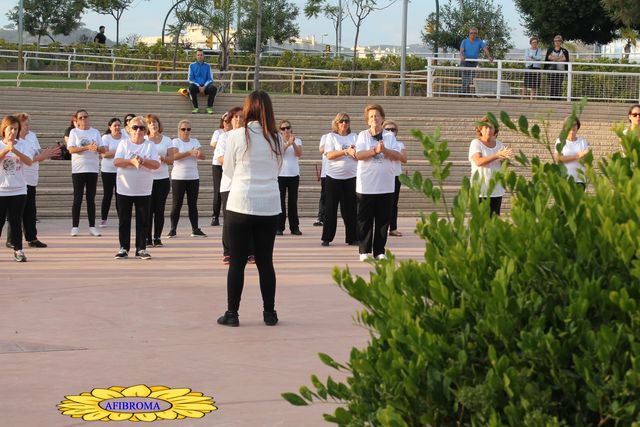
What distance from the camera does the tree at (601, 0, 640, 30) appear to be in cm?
3394

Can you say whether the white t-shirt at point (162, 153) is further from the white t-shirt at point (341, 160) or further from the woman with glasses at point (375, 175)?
the woman with glasses at point (375, 175)

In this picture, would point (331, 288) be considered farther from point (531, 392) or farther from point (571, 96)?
point (571, 96)

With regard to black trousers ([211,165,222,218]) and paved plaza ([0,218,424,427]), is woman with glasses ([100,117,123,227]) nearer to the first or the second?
black trousers ([211,165,222,218])

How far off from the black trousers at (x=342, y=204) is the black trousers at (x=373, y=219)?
5.94ft

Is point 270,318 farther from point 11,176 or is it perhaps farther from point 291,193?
point 291,193

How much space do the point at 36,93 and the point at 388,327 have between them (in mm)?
23175

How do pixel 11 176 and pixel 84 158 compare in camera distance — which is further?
pixel 84 158

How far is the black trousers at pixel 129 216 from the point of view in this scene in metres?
13.5

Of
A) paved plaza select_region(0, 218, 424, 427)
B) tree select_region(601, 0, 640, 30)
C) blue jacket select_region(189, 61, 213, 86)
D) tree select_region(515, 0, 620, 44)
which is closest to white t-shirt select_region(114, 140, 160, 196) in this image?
paved plaza select_region(0, 218, 424, 427)

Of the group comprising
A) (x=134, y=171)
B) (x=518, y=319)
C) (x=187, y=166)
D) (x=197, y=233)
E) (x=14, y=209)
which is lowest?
(x=197, y=233)

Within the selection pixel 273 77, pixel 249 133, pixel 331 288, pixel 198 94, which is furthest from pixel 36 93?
pixel 249 133

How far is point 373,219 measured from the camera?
13.4 metres

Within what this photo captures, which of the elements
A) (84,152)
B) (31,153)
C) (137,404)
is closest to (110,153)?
(84,152)

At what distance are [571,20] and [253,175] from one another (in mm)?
33194
